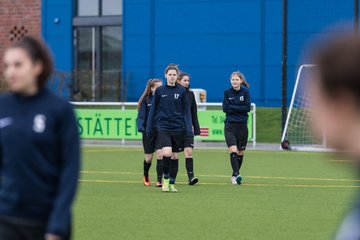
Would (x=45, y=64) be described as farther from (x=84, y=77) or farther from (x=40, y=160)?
(x=84, y=77)

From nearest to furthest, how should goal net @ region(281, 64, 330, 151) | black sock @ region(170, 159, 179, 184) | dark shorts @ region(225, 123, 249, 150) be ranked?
1. black sock @ region(170, 159, 179, 184)
2. dark shorts @ region(225, 123, 249, 150)
3. goal net @ region(281, 64, 330, 151)

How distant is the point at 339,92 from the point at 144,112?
14142 mm

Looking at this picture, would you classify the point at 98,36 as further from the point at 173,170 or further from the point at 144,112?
the point at 173,170

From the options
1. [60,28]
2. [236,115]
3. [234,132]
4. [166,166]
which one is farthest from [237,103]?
[60,28]

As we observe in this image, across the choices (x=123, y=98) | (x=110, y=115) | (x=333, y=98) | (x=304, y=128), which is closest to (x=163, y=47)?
(x=123, y=98)

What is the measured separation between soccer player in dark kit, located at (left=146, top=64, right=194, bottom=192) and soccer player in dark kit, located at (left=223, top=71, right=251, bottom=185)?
165 centimetres

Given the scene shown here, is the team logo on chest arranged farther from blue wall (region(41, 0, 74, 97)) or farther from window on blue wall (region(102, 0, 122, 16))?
window on blue wall (region(102, 0, 122, 16))

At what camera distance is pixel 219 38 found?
3847cm

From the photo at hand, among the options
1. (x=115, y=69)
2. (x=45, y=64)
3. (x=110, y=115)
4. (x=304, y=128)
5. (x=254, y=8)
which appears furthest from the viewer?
(x=115, y=69)

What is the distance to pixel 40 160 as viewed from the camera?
5199 millimetres

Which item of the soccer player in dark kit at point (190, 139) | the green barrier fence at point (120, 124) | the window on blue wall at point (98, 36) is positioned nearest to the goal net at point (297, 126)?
the green barrier fence at point (120, 124)

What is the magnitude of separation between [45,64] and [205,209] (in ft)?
25.9

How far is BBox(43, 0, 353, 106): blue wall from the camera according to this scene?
119ft

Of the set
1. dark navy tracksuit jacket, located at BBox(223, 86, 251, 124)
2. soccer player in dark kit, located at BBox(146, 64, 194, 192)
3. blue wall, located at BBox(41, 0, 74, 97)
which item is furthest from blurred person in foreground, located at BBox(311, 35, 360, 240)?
blue wall, located at BBox(41, 0, 74, 97)
